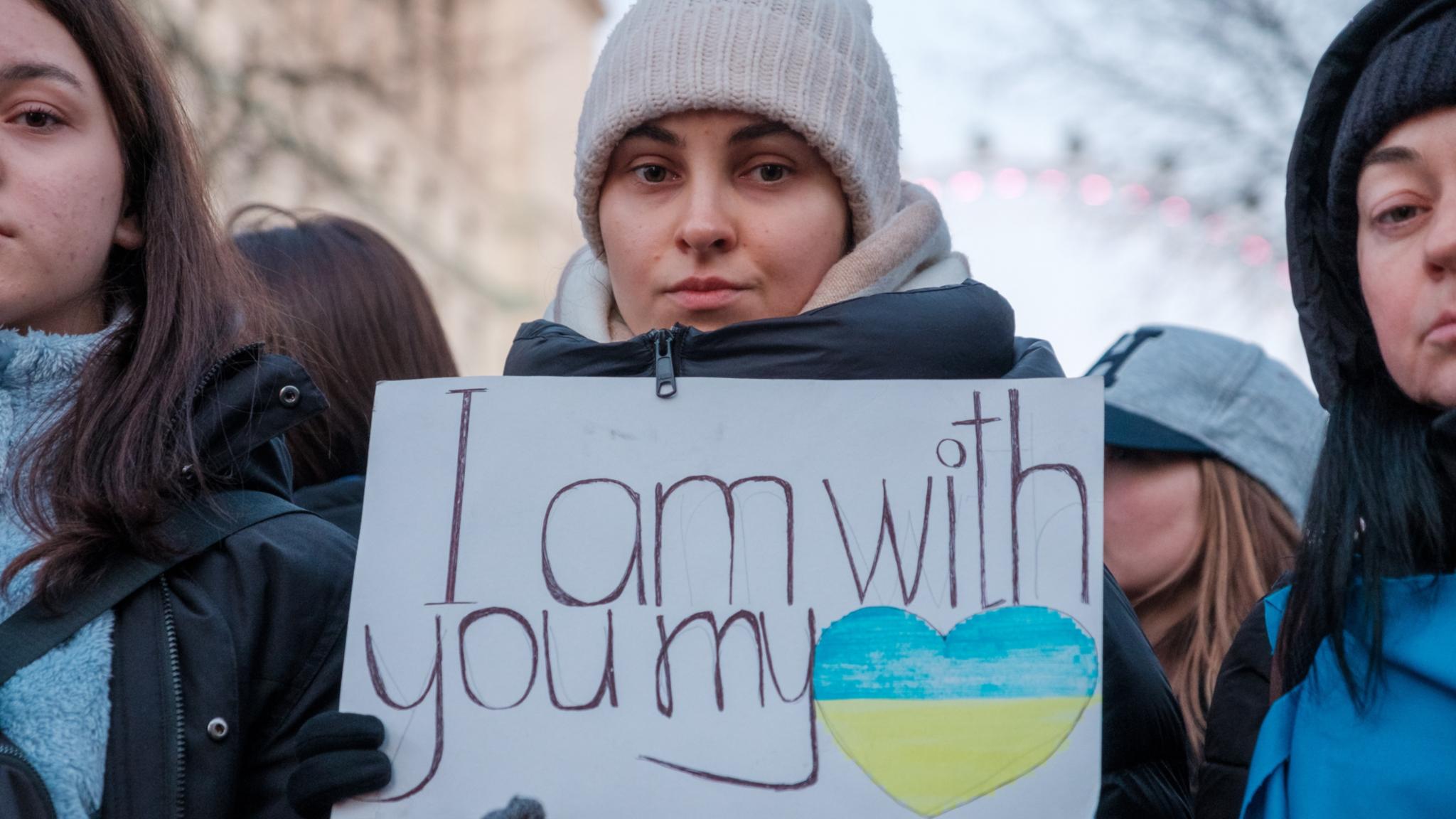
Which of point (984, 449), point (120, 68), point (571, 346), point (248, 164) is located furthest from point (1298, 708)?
point (248, 164)

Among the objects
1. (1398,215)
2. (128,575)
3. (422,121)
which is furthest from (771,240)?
(422,121)

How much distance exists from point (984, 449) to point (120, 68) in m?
1.24

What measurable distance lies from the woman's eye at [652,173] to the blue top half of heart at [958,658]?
0.71 m

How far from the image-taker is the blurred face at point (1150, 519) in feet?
9.58

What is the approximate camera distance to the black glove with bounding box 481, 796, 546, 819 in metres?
1.58

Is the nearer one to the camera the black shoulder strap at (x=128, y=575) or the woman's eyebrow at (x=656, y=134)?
the black shoulder strap at (x=128, y=575)

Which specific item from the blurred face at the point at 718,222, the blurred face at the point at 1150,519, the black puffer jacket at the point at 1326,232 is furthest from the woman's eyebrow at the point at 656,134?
the blurred face at the point at 1150,519

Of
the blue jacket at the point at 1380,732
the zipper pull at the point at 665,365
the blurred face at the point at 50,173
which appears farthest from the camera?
the blurred face at the point at 50,173

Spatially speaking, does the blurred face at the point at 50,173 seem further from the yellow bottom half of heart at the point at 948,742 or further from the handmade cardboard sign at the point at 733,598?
the yellow bottom half of heart at the point at 948,742

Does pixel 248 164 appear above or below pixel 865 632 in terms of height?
above

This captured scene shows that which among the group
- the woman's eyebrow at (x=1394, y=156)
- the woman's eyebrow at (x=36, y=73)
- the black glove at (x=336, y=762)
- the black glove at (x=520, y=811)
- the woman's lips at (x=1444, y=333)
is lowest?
the black glove at (x=520, y=811)

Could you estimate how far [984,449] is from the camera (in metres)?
1.69

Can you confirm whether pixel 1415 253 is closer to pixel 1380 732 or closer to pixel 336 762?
pixel 1380 732

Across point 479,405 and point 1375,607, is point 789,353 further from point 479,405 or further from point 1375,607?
point 1375,607
